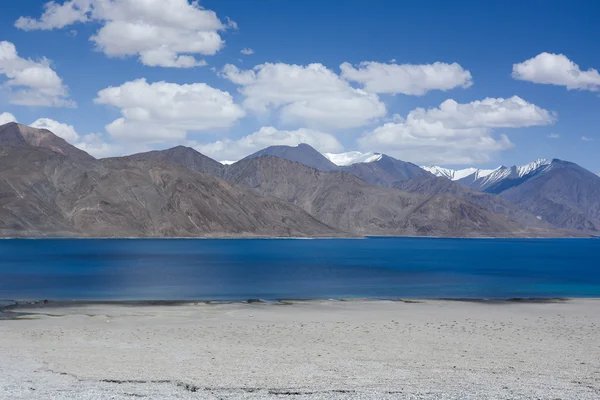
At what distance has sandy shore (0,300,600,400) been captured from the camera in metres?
20.1

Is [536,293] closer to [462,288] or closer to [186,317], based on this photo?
[462,288]

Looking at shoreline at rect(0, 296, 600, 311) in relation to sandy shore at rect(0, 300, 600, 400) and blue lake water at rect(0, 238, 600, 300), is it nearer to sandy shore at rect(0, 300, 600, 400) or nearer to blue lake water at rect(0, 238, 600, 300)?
blue lake water at rect(0, 238, 600, 300)

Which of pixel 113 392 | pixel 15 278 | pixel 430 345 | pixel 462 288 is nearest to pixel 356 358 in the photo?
pixel 430 345

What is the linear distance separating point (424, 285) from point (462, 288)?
499cm

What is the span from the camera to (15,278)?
3187 inches

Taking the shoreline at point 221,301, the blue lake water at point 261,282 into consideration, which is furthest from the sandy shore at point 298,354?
the blue lake water at point 261,282

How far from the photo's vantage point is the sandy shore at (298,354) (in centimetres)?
2012

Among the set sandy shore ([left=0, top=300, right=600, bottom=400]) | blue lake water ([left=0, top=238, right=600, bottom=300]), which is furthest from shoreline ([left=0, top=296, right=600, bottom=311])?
sandy shore ([left=0, top=300, right=600, bottom=400])

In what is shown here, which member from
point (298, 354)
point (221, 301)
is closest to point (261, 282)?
point (221, 301)

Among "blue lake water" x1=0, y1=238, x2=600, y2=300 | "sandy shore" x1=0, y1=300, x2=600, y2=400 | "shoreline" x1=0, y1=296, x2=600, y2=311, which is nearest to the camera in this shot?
"sandy shore" x1=0, y1=300, x2=600, y2=400

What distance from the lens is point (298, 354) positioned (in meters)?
28.1

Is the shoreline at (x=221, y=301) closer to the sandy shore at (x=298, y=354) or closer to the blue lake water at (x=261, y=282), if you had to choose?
the blue lake water at (x=261, y=282)

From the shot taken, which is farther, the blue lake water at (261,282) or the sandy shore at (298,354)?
the blue lake water at (261,282)

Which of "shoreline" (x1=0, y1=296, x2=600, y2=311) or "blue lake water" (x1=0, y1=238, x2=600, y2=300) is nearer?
"shoreline" (x1=0, y1=296, x2=600, y2=311)
